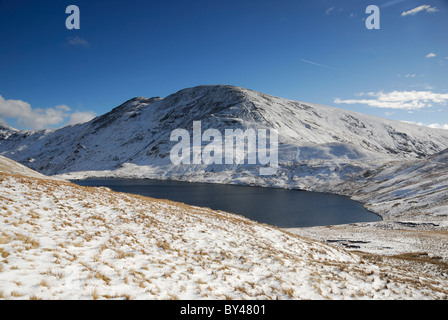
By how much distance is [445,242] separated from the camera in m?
26.5

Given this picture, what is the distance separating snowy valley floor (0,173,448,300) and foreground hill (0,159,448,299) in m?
0.03

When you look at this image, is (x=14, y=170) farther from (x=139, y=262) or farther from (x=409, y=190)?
(x=409, y=190)

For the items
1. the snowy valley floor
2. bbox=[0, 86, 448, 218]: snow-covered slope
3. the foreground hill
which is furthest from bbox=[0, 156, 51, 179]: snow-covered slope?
bbox=[0, 86, 448, 218]: snow-covered slope

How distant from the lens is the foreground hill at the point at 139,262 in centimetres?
784

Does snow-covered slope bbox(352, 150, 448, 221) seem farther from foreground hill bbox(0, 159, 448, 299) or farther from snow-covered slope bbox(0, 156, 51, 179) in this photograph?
snow-covered slope bbox(0, 156, 51, 179)

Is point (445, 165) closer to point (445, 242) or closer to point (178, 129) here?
point (445, 242)

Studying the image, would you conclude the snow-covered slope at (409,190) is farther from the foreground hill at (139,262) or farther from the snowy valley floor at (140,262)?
the foreground hill at (139,262)

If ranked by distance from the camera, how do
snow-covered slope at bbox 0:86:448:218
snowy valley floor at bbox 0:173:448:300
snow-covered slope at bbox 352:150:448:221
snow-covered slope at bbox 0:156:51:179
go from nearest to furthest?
1. snowy valley floor at bbox 0:173:448:300
2. snow-covered slope at bbox 0:156:51:179
3. snow-covered slope at bbox 352:150:448:221
4. snow-covered slope at bbox 0:86:448:218

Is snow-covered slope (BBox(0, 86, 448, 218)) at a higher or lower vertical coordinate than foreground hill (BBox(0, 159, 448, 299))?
higher

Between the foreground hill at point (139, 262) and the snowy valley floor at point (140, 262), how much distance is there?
0.03 m

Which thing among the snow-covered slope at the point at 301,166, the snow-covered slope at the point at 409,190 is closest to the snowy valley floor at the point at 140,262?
the snow-covered slope at the point at 409,190

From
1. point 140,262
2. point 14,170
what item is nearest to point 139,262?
point 140,262

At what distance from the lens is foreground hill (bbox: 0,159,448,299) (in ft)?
25.7
